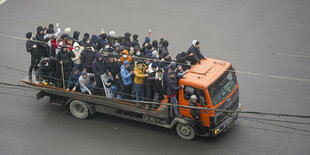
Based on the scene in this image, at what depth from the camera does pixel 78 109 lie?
13414mm

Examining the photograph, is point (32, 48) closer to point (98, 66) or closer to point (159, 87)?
point (98, 66)

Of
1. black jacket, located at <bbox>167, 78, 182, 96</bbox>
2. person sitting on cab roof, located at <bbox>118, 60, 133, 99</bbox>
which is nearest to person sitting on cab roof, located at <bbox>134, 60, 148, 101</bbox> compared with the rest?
person sitting on cab roof, located at <bbox>118, 60, 133, 99</bbox>

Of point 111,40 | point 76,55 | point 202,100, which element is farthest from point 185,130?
point 111,40

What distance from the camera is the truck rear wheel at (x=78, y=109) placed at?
43.0 ft

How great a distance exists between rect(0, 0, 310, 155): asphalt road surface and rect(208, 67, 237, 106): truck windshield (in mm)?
1514

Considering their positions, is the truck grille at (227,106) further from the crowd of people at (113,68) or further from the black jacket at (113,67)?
the black jacket at (113,67)

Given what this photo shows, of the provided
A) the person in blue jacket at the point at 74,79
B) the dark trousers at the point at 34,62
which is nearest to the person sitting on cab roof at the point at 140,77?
the person in blue jacket at the point at 74,79

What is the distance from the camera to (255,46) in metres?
17.8

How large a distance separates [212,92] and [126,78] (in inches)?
108

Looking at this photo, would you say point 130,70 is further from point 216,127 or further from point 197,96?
point 216,127

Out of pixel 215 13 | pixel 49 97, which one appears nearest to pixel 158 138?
pixel 49 97

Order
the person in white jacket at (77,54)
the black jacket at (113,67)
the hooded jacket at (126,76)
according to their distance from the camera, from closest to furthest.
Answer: the hooded jacket at (126,76) → the black jacket at (113,67) → the person in white jacket at (77,54)

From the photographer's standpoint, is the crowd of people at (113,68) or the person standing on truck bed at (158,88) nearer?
the person standing on truck bed at (158,88)

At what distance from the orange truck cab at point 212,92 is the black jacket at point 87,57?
10.8ft
